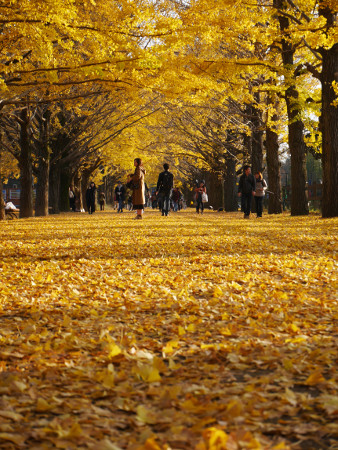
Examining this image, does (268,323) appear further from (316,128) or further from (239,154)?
(239,154)

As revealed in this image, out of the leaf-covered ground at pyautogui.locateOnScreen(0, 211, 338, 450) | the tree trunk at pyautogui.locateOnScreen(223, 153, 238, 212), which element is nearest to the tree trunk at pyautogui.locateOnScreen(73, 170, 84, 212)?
the tree trunk at pyautogui.locateOnScreen(223, 153, 238, 212)

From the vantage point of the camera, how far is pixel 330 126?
17266 mm

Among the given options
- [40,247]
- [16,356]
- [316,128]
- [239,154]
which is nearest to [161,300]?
[16,356]

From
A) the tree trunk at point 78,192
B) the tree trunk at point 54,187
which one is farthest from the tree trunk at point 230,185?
the tree trunk at point 78,192

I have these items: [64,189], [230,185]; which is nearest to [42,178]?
[64,189]

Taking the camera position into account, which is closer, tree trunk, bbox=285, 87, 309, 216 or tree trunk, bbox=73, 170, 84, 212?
tree trunk, bbox=285, 87, 309, 216

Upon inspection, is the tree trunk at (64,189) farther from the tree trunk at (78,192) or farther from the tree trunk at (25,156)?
the tree trunk at (25,156)

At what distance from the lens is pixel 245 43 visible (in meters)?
18.3

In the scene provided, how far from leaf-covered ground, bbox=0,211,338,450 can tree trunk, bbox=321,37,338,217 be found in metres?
9.97

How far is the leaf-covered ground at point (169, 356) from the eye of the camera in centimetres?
250

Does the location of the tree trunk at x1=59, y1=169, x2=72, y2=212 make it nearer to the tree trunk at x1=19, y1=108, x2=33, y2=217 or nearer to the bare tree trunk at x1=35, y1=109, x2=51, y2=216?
the bare tree trunk at x1=35, y1=109, x2=51, y2=216

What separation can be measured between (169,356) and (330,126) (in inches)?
585

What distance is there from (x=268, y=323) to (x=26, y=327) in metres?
1.87

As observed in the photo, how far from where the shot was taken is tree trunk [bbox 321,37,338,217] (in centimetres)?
1717
